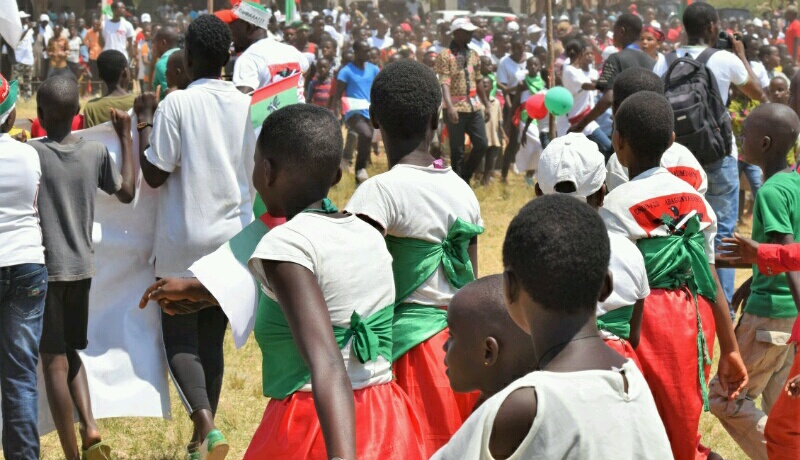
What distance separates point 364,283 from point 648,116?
65.8 inches

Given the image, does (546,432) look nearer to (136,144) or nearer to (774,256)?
(774,256)

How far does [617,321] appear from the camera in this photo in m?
3.62

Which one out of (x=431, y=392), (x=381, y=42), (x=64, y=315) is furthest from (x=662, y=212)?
(x=381, y=42)

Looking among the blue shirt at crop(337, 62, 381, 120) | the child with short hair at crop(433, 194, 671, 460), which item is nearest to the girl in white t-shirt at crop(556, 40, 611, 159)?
the blue shirt at crop(337, 62, 381, 120)

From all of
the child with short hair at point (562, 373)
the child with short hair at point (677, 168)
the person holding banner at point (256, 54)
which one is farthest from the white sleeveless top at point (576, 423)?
the person holding banner at point (256, 54)

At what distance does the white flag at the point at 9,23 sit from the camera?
562 cm

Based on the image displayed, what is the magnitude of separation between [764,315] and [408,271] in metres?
1.97

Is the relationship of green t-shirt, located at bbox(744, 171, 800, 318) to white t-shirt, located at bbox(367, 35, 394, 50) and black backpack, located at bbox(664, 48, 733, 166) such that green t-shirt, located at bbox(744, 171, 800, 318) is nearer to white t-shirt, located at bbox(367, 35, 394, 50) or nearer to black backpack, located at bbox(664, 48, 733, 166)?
black backpack, located at bbox(664, 48, 733, 166)

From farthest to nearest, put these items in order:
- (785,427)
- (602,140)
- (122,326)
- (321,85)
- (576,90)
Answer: (321,85), (576,90), (602,140), (122,326), (785,427)

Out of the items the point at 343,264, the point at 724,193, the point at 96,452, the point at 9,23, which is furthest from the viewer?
the point at 724,193

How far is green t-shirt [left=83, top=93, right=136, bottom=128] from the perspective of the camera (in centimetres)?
584

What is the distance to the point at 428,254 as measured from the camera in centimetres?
352

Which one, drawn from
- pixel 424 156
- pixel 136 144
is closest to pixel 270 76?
pixel 136 144

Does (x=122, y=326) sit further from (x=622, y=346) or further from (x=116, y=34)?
(x=116, y=34)
